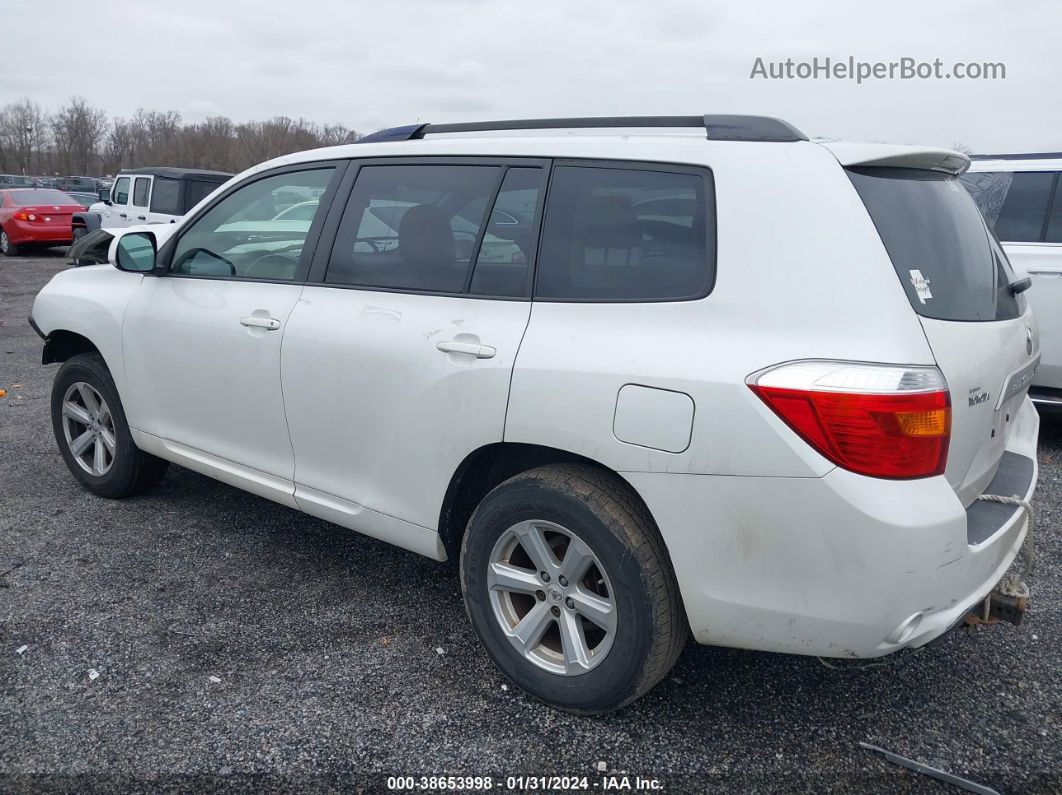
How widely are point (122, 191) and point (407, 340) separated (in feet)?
49.7

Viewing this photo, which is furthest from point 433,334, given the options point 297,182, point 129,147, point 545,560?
point 129,147

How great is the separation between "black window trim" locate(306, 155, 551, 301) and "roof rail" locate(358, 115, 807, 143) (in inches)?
Answer: 7.1

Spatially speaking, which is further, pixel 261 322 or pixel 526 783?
pixel 261 322

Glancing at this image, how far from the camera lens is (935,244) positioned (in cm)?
250

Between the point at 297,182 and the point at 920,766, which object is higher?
the point at 297,182

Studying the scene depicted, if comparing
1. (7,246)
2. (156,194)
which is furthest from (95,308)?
(7,246)

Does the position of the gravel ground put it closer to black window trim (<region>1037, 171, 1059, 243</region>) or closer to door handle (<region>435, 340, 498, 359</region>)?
door handle (<region>435, 340, 498, 359</region>)

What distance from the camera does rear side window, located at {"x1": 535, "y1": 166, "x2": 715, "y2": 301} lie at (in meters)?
2.49

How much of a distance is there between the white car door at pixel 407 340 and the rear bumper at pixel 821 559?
713mm

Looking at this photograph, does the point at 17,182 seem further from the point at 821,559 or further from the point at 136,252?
the point at 821,559

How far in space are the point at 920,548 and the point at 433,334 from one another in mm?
1595

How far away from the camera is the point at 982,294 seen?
2643mm

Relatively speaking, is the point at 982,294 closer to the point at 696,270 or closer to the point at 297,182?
the point at 696,270

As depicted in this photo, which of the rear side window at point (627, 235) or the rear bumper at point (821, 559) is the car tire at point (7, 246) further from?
the rear bumper at point (821, 559)
